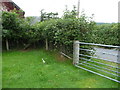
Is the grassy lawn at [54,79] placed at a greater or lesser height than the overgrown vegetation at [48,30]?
lesser

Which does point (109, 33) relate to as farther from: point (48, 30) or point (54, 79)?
point (54, 79)

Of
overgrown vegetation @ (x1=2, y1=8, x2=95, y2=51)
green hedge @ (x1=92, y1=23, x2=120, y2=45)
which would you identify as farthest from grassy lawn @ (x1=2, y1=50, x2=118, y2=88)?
green hedge @ (x1=92, y1=23, x2=120, y2=45)

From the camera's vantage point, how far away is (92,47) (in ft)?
13.8

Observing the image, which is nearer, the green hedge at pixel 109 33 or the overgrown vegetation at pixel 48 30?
the overgrown vegetation at pixel 48 30

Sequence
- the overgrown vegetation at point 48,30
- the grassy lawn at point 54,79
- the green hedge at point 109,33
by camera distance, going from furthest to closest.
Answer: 1. the green hedge at point 109,33
2. the overgrown vegetation at point 48,30
3. the grassy lawn at point 54,79

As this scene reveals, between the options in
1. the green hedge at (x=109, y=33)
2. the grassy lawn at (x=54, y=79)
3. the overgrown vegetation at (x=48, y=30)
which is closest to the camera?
the grassy lawn at (x=54, y=79)

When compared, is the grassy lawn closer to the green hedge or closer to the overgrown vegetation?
the overgrown vegetation

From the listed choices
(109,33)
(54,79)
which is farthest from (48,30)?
(109,33)

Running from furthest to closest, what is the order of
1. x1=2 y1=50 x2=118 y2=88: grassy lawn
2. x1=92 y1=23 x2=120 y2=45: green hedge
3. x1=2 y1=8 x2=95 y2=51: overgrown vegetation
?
x1=92 y1=23 x2=120 y2=45: green hedge
x1=2 y1=8 x2=95 y2=51: overgrown vegetation
x1=2 y1=50 x2=118 y2=88: grassy lawn

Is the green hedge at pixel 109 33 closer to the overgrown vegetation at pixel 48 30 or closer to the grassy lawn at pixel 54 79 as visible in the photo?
the overgrown vegetation at pixel 48 30

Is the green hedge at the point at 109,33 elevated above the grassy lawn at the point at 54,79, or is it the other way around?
the green hedge at the point at 109,33

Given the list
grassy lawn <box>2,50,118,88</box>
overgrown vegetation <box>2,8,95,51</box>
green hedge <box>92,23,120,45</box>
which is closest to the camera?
grassy lawn <box>2,50,118,88</box>

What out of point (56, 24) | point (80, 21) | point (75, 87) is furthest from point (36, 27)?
point (75, 87)

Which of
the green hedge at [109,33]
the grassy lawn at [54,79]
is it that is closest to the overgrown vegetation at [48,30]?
the grassy lawn at [54,79]
